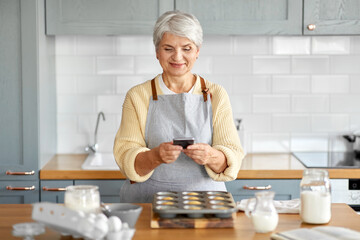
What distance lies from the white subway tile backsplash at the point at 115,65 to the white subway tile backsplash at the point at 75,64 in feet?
0.18

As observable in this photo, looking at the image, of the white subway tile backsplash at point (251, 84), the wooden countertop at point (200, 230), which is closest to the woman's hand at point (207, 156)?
→ the wooden countertop at point (200, 230)

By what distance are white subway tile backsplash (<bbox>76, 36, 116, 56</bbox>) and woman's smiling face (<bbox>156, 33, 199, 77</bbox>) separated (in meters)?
1.35

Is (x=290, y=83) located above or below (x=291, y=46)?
below

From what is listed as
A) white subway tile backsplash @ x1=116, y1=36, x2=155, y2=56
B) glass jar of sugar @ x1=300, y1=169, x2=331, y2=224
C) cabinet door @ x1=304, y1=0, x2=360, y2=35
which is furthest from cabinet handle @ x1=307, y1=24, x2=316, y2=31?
glass jar of sugar @ x1=300, y1=169, x2=331, y2=224

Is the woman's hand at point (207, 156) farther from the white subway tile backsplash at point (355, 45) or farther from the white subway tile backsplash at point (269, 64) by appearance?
the white subway tile backsplash at point (355, 45)

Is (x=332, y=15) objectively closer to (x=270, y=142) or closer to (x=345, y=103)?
(x=345, y=103)

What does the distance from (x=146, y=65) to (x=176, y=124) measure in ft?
4.26

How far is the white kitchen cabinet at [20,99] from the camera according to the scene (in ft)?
10.3

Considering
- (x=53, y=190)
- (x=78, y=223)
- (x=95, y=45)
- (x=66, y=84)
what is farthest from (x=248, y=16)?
(x=78, y=223)

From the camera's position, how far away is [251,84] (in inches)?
148

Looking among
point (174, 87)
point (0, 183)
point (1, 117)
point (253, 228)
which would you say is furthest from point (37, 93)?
point (253, 228)

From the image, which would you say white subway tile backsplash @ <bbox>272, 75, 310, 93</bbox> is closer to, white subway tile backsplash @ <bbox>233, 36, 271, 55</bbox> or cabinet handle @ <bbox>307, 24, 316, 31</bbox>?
white subway tile backsplash @ <bbox>233, 36, 271, 55</bbox>

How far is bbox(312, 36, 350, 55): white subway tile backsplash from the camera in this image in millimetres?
3729

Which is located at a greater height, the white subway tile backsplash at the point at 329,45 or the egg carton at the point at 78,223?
the white subway tile backsplash at the point at 329,45
